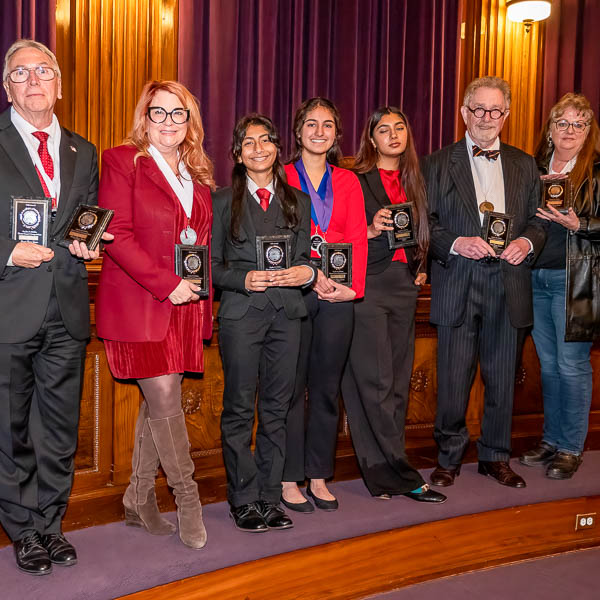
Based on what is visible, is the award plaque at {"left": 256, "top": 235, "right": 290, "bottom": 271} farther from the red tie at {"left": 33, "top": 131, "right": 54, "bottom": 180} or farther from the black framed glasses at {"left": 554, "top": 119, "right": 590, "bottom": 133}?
the black framed glasses at {"left": 554, "top": 119, "right": 590, "bottom": 133}

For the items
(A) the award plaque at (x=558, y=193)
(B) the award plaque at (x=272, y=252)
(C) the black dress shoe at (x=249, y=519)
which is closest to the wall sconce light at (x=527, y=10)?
(A) the award plaque at (x=558, y=193)

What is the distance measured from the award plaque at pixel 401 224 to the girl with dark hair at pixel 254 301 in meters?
0.36

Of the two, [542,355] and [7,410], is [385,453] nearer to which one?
[542,355]

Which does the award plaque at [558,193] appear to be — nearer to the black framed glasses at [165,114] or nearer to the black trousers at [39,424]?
the black framed glasses at [165,114]

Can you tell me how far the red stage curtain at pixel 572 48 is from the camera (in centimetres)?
543

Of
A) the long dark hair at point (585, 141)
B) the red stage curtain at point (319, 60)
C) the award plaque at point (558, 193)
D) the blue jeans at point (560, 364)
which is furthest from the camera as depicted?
the red stage curtain at point (319, 60)

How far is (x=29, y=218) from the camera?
6.79 feet

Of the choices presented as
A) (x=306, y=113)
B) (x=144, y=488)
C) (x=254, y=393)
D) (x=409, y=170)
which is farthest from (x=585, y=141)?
(x=144, y=488)

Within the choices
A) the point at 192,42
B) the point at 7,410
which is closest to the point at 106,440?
the point at 7,410

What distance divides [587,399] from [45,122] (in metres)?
2.55

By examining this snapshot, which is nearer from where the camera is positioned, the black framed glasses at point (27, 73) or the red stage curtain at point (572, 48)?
the black framed glasses at point (27, 73)

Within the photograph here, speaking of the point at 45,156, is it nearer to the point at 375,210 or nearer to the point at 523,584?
the point at 375,210

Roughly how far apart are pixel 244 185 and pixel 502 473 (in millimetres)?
1677

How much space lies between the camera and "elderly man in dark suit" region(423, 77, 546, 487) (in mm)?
2955
